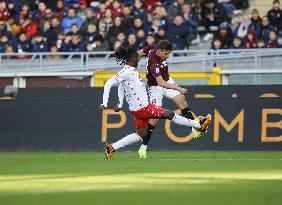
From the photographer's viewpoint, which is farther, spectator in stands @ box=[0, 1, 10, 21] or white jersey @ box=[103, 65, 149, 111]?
spectator in stands @ box=[0, 1, 10, 21]

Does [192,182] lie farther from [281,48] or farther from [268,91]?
[281,48]

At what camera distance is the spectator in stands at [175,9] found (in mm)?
26641

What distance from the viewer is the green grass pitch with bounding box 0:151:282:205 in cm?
1099

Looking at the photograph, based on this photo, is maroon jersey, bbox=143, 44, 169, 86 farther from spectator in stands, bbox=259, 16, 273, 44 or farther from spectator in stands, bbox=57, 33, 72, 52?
spectator in stands, bbox=57, 33, 72, 52

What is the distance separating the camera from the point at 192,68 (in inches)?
985

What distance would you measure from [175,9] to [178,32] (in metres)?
0.87

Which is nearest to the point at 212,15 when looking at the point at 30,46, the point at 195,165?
the point at 30,46

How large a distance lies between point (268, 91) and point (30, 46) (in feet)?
26.7

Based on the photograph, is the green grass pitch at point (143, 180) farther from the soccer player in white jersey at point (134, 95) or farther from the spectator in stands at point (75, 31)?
the spectator in stands at point (75, 31)

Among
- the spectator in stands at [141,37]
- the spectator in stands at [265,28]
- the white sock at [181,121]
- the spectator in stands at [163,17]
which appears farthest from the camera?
the spectator in stands at [163,17]

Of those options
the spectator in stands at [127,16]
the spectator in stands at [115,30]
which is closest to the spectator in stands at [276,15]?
the spectator in stands at [127,16]

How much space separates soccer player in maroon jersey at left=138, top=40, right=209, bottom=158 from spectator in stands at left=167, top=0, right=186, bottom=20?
735 centimetres

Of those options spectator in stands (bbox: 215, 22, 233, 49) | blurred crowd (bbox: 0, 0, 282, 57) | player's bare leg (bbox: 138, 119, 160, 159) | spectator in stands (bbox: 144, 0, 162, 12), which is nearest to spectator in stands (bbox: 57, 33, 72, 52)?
blurred crowd (bbox: 0, 0, 282, 57)

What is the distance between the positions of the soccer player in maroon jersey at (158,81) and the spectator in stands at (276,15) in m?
6.98
